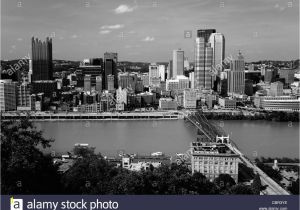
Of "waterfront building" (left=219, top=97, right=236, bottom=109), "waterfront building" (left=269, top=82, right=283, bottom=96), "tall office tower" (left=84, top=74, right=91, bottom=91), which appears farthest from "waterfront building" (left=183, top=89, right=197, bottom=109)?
"tall office tower" (left=84, top=74, right=91, bottom=91)

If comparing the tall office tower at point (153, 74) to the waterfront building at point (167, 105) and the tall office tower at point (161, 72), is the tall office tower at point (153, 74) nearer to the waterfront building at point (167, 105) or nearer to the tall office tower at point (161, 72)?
the tall office tower at point (161, 72)

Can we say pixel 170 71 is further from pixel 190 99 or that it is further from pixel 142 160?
pixel 142 160

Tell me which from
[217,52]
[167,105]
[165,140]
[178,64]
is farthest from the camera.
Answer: [178,64]

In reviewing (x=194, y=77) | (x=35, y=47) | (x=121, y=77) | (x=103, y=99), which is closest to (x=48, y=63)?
(x=35, y=47)

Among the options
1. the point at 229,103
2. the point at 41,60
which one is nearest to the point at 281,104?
the point at 229,103

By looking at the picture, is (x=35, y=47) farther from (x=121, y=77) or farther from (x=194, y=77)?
(x=194, y=77)

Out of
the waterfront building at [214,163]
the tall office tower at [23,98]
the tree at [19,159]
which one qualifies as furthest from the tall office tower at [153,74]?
the tree at [19,159]
